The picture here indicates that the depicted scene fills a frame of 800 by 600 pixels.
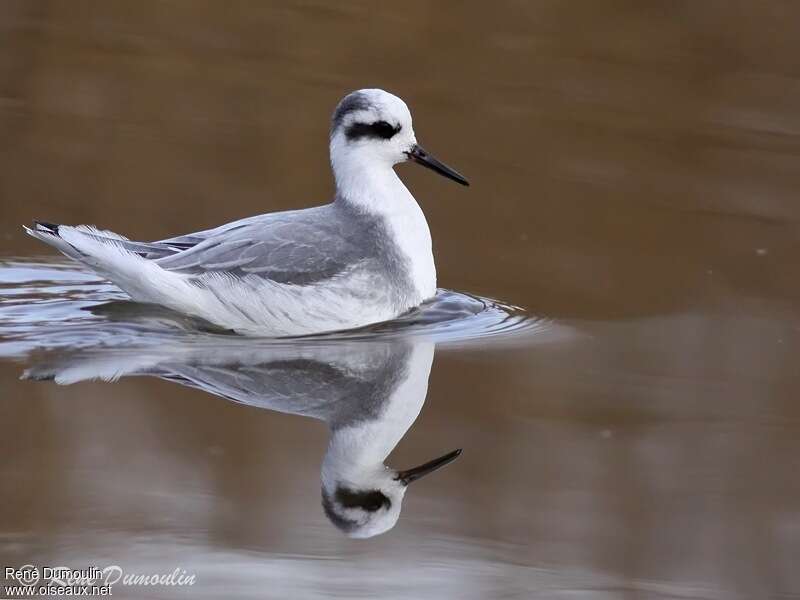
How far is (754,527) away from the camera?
571cm

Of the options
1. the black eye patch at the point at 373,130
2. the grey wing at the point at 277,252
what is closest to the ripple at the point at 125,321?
the grey wing at the point at 277,252

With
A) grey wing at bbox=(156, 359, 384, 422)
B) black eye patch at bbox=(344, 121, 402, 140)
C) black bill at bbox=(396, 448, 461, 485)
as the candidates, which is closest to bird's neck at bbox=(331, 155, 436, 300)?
black eye patch at bbox=(344, 121, 402, 140)

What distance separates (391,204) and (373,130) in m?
0.40

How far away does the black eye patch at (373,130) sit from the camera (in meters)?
7.99

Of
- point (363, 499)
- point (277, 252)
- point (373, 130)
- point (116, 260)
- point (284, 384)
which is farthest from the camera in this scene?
point (373, 130)

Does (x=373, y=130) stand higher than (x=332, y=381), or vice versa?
(x=373, y=130)

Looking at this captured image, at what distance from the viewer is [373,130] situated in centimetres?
800

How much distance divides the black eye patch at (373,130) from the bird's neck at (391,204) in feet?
0.40

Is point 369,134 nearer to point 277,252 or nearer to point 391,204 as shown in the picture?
point 391,204

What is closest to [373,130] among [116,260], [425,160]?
[425,160]

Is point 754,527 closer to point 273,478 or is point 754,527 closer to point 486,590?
point 486,590

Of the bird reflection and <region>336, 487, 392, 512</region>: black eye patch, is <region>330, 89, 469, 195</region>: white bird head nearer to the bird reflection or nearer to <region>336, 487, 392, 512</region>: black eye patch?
the bird reflection

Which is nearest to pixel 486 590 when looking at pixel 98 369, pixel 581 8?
pixel 98 369

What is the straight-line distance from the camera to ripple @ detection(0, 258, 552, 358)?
24.2 feet
